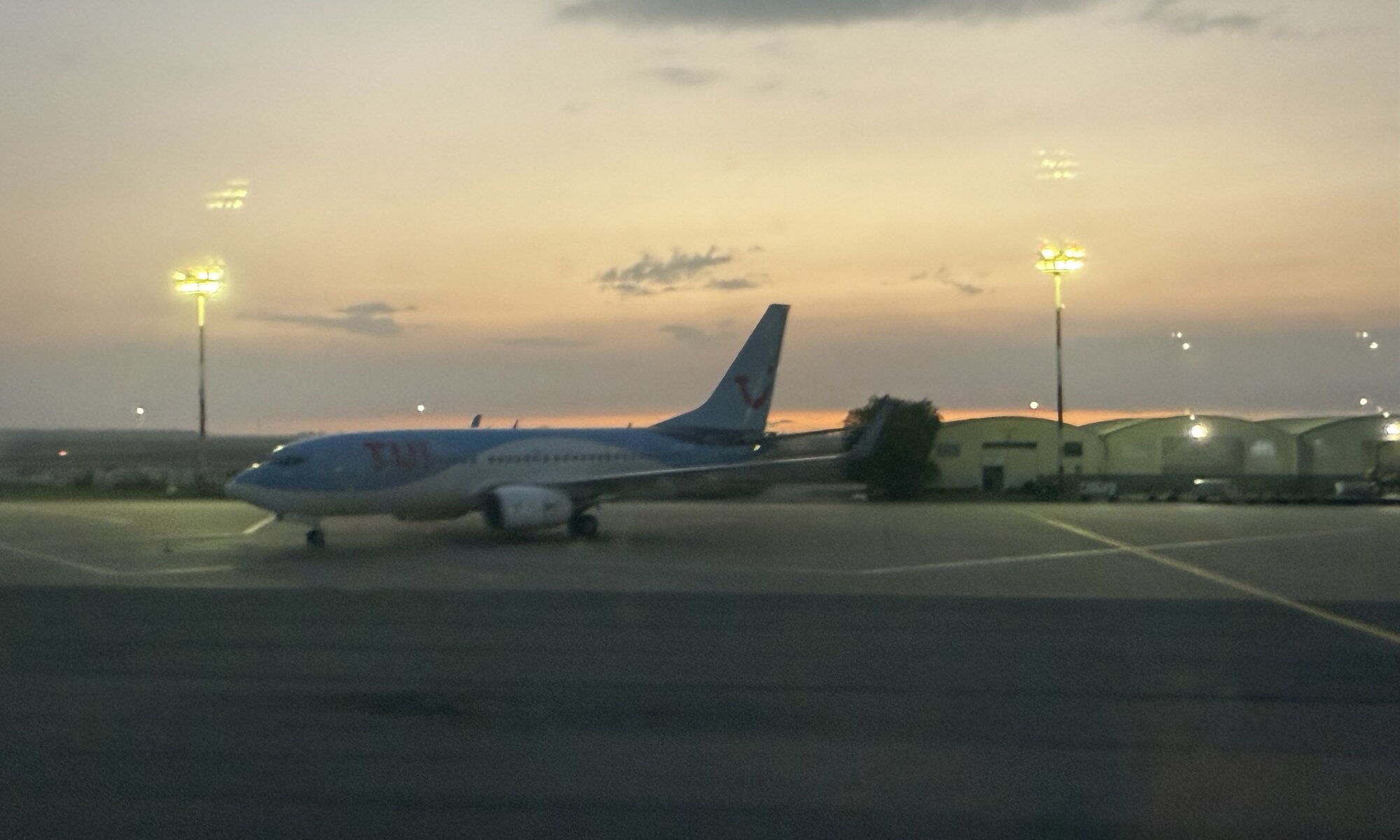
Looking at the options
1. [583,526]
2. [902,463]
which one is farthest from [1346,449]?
[583,526]

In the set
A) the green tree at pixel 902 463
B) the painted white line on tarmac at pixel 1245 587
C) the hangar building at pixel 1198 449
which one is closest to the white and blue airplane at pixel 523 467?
the painted white line on tarmac at pixel 1245 587

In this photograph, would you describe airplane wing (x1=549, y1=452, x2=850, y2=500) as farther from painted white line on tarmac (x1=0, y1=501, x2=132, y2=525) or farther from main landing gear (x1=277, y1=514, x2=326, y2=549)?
painted white line on tarmac (x1=0, y1=501, x2=132, y2=525)

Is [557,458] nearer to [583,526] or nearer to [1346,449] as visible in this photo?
[583,526]

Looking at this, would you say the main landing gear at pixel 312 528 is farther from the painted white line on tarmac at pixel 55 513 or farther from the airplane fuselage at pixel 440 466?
the painted white line on tarmac at pixel 55 513

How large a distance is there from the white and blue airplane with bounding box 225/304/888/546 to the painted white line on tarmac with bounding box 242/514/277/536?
308 cm

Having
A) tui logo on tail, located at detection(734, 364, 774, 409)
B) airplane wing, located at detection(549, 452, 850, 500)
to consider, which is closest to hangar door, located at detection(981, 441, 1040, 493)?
tui logo on tail, located at detection(734, 364, 774, 409)

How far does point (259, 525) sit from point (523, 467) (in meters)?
7.41

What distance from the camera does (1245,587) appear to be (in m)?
18.7

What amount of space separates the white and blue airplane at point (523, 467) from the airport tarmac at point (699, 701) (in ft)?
13.0

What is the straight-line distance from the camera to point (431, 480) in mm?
26469

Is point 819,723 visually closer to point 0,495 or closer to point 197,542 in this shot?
point 197,542

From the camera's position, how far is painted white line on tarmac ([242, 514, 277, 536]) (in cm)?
2836

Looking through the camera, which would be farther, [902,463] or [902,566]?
[902,463]

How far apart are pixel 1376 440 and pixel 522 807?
52554 millimetres
